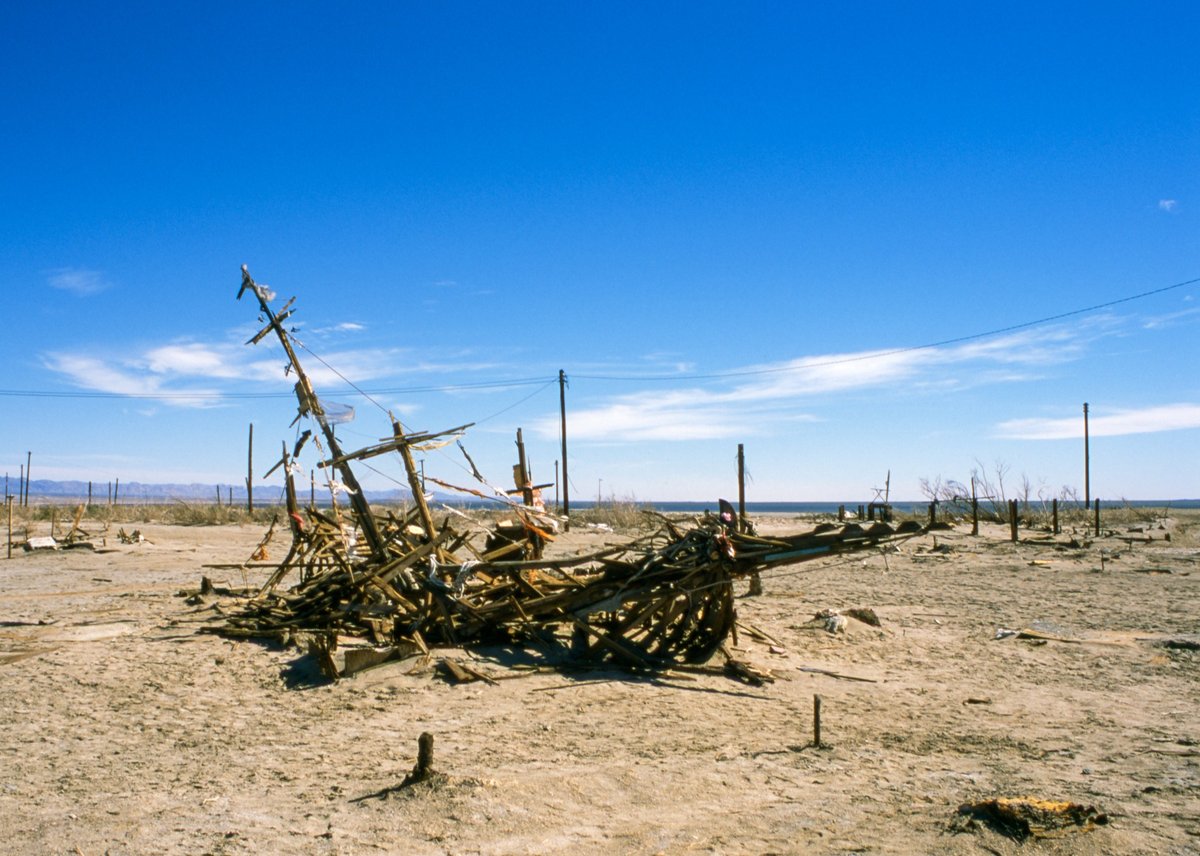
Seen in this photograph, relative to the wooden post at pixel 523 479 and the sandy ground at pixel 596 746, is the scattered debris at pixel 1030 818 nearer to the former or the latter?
the sandy ground at pixel 596 746

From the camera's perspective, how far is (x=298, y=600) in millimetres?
9555

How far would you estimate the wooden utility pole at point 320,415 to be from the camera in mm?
9375

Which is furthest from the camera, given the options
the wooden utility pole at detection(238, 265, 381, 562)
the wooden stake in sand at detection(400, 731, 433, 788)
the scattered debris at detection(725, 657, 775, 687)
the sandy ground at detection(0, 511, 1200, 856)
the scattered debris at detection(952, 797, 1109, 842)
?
the wooden utility pole at detection(238, 265, 381, 562)

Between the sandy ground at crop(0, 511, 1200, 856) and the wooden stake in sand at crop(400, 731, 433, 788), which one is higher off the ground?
the wooden stake in sand at crop(400, 731, 433, 788)

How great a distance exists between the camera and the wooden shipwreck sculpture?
26.1ft

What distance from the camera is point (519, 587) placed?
29.3 ft

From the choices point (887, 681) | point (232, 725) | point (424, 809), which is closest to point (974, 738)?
point (887, 681)

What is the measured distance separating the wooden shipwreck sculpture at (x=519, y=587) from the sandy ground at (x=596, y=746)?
594 mm

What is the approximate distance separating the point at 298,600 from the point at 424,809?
18.0 feet

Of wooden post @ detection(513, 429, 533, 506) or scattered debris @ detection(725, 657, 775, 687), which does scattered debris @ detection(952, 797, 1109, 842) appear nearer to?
scattered debris @ detection(725, 657, 775, 687)

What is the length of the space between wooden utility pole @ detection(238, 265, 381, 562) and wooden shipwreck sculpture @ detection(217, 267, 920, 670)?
0.05ft

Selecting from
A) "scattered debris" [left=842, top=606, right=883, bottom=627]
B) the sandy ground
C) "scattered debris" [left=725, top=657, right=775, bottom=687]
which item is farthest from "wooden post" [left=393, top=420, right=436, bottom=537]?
"scattered debris" [left=842, top=606, right=883, bottom=627]

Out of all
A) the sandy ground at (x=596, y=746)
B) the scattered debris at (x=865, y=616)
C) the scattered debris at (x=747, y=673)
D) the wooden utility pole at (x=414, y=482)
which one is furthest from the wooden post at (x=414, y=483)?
the scattered debris at (x=865, y=616)

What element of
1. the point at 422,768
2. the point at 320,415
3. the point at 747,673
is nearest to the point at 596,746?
the point at 422,768
